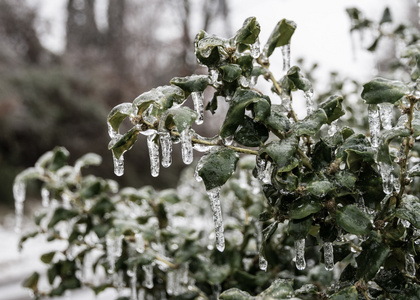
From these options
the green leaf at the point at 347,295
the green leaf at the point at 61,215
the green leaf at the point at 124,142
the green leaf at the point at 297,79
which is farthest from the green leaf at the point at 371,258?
the green leaf at the point at 61,215

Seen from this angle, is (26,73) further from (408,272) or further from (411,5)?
(411,5)

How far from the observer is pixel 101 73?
10.6m

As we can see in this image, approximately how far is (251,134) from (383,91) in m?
0.20

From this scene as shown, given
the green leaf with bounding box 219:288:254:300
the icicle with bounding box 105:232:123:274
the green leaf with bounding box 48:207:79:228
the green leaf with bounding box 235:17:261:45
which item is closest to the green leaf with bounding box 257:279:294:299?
the green leaf with bounding box 219:288:254:300

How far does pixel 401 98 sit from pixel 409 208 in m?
0.17

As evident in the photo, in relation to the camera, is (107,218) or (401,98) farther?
(107,218)

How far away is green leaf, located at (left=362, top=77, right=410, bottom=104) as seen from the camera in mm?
679

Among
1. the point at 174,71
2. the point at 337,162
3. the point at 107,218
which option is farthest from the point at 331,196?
the point at 174,71

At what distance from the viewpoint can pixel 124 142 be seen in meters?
0.75

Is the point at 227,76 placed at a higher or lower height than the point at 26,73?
lower

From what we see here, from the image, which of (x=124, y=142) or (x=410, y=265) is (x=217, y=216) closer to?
(x=124, y=142)

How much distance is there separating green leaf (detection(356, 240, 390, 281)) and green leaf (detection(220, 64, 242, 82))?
331 millimetres

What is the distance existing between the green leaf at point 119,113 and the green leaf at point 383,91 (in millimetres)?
352

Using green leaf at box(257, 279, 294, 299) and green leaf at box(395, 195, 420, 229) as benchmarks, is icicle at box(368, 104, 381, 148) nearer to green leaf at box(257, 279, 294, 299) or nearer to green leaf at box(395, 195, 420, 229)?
green leaf at box(395, 195, 420, 229)
